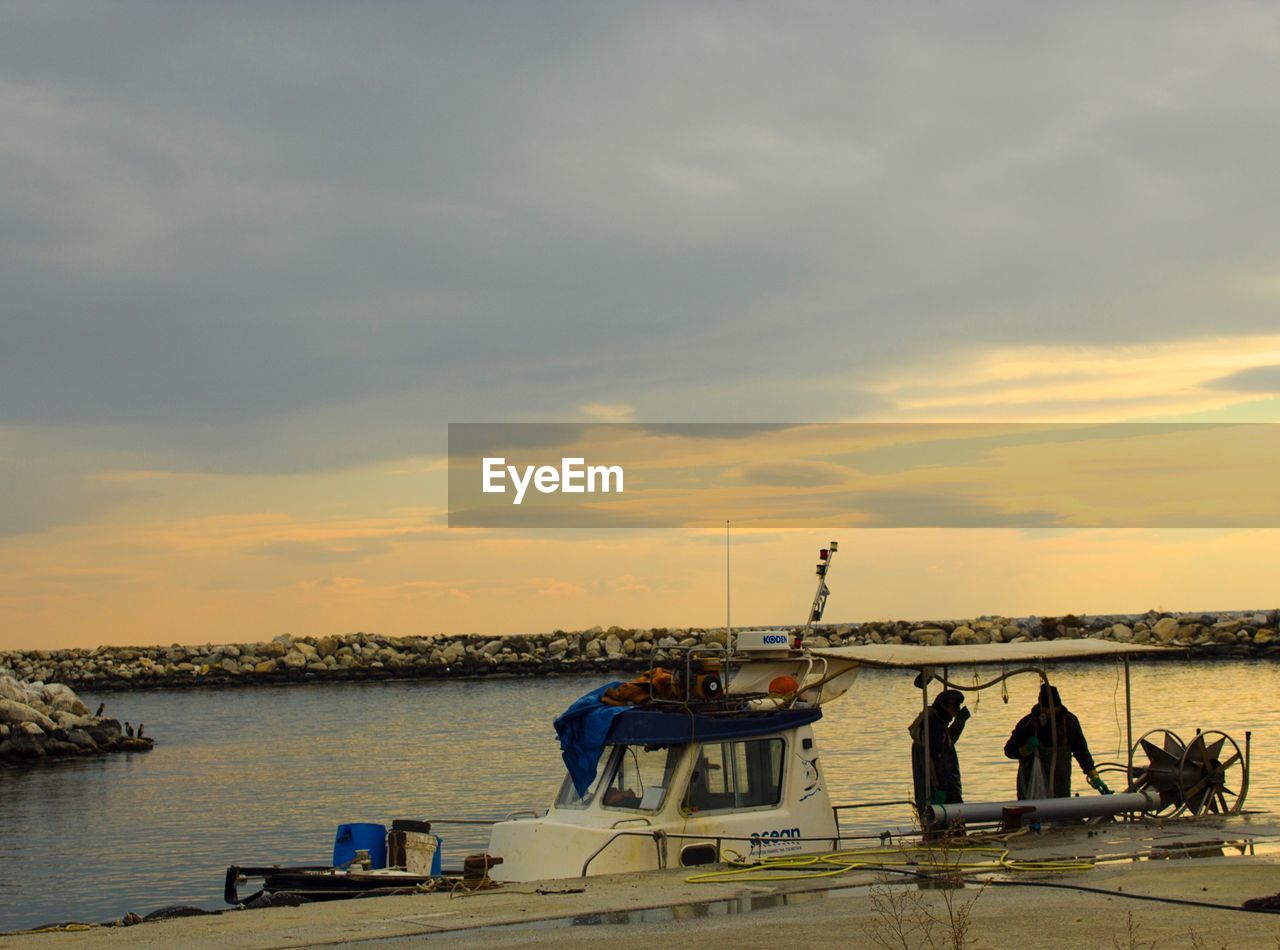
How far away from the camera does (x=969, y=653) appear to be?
18047mm

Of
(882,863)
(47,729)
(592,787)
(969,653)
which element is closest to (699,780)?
(592,787)

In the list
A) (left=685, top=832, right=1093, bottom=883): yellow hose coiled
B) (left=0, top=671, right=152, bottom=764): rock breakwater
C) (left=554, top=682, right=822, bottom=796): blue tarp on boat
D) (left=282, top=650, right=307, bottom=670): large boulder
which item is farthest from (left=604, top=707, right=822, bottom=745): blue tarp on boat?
(left=282, top=650, right=307, bottom=670): large boulder

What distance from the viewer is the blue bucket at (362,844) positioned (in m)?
18.2

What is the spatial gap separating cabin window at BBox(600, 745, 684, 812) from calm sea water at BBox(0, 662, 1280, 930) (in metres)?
10.0

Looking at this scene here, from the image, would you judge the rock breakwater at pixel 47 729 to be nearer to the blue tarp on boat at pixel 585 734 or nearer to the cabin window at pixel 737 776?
the blue tarp on boat at pixel 585 734

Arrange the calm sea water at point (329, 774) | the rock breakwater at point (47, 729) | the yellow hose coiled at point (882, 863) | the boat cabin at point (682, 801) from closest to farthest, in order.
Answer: the yellow hose coiled at point (882, 863) < the boat cabin at point (682, 801) < the calm sea water at point (329, 774) < the rock breakwater at point (47, 729)

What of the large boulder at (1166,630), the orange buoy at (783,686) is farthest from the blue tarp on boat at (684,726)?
the large boulder at (1166,630)

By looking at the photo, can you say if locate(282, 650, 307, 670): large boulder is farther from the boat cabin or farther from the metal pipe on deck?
the metal pipe on deck

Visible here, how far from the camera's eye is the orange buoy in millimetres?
16641

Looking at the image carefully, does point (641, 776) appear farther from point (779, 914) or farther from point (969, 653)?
point (969, 653)

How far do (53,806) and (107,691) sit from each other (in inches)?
2512

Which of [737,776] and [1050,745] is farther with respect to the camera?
[1050,745]

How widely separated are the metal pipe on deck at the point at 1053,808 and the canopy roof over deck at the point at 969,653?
1.61 meters

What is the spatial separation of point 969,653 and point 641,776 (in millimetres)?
4562
